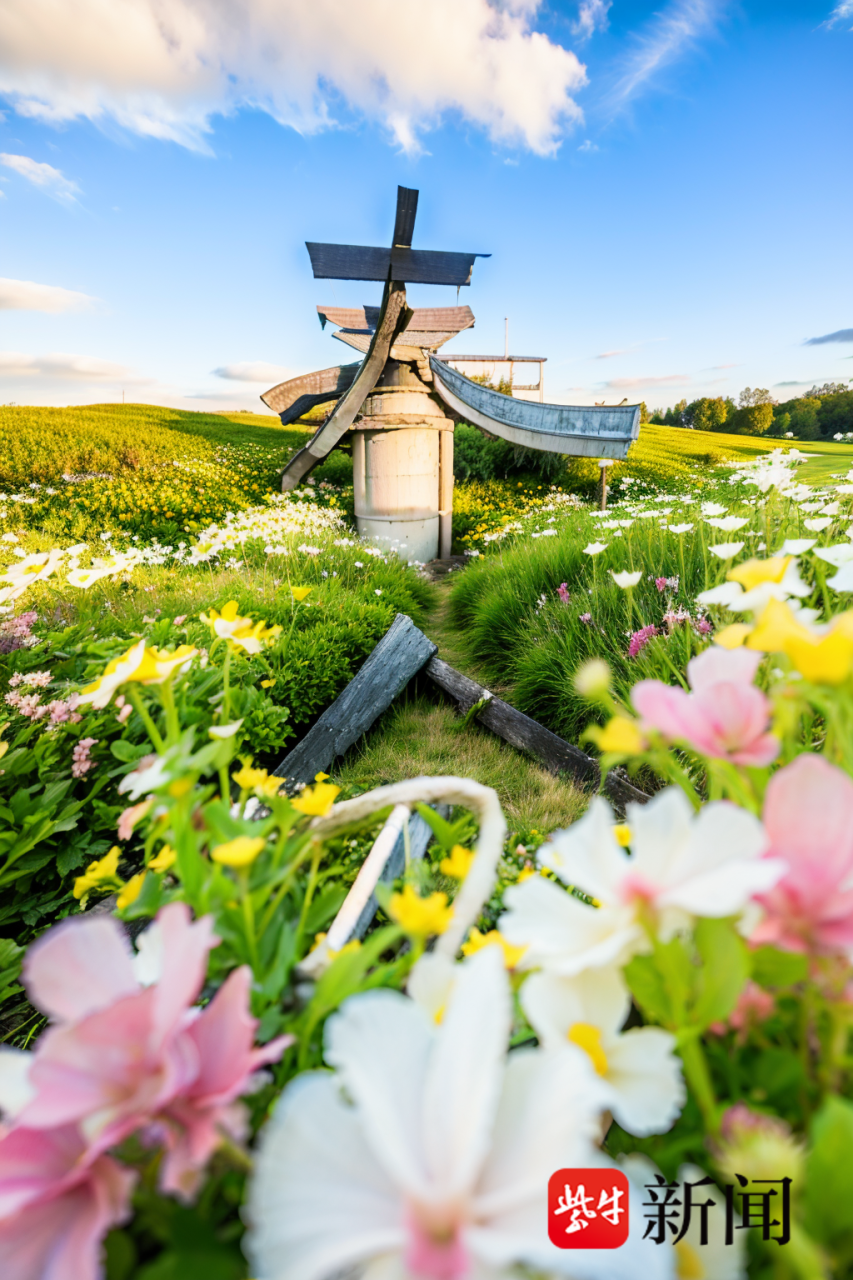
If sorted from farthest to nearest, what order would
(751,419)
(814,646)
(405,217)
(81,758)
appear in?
(751,419) < (405,217) < (81,758) < (814,646)

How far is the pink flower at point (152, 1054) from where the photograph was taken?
0.87 feet

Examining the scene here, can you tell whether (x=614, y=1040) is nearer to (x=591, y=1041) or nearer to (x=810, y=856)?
(x=591, y=1041)

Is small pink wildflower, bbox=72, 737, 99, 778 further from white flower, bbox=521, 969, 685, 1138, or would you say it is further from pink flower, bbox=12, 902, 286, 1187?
white flower, bbox=521, 969, 685, 1138

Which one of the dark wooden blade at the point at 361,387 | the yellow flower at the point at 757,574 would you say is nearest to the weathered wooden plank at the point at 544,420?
the dark wooden blade at the point at 361,387

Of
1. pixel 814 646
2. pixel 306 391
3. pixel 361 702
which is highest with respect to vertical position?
pixel 306 391

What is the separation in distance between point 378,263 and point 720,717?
6407 millimetres

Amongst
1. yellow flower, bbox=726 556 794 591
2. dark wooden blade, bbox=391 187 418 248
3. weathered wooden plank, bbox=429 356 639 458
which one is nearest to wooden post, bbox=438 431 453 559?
weathered wooden plank, bbox=429 356 639 458

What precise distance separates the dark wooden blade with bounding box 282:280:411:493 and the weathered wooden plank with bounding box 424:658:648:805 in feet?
14.0

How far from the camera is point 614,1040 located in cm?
32

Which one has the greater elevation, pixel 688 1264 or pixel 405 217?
pixel 405 217

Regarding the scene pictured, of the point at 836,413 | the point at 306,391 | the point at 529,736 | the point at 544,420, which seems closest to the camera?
the point at 529,736

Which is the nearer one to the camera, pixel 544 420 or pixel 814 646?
pixel 814 646

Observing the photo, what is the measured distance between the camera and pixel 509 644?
4.41 meters

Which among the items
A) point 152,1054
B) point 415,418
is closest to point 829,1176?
point 152,1054
